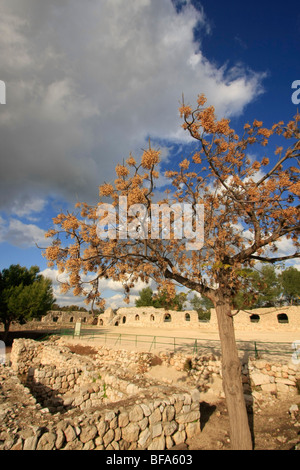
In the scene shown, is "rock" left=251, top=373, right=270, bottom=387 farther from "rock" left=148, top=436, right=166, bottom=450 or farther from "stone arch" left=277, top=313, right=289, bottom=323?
"stone arch" left=277, top=313, right=289, bottom=323

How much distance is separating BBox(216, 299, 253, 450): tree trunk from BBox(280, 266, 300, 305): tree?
47157 mm

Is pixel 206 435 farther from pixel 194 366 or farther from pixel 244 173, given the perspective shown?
pixel 244 173

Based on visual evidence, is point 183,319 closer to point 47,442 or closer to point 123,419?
point 123,419

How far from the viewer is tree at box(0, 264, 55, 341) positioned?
28172 mm

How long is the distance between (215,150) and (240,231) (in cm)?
269

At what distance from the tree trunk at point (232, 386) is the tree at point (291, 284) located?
155ft

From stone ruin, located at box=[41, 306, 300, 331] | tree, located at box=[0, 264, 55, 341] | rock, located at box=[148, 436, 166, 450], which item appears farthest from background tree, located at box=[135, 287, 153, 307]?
rock, located at box=[148, 436, 166, 450]

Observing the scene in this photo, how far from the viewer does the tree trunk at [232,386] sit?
223 inches

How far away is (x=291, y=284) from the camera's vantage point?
4606 centimetres

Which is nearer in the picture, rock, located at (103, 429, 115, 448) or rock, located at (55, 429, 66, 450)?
rock, located at (55, 429, 66, 450)

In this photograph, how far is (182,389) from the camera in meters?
7.35

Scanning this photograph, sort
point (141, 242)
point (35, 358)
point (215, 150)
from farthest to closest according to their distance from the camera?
point (35, 358), point (141, 242), point (215, 150)

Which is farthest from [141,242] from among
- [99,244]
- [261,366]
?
[261,366]
